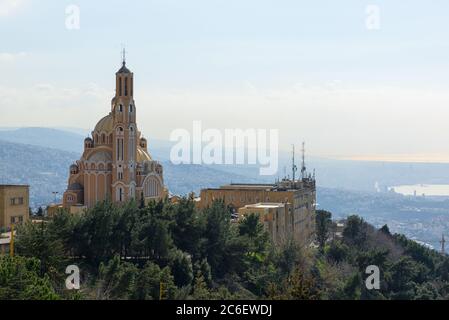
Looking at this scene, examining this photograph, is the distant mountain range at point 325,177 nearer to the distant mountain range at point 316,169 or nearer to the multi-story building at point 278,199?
the distant mountain range at point 316,169

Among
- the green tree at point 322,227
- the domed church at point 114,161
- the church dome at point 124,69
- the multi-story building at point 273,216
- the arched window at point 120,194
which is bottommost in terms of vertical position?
the green tree at point 322,227

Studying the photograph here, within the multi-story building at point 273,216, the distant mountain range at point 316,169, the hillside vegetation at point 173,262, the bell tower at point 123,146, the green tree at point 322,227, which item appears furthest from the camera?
the distant mountain range at point 316,169

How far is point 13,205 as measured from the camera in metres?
47.6

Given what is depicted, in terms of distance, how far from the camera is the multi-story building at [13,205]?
46.9 meters

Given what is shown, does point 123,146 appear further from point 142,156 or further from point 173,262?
point 173,262

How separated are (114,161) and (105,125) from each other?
7.50 ft

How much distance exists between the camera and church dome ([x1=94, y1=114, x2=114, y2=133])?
5141cm

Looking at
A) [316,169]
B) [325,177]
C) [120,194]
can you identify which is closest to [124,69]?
[120,194]

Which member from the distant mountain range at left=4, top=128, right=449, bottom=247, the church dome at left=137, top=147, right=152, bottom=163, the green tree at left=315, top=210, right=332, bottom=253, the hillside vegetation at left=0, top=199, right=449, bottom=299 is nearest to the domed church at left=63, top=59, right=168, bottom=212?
the church dome at left=137, top=147, right=152, bottom=163

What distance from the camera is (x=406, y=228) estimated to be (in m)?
137

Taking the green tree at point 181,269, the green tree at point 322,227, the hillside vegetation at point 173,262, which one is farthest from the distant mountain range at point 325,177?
the green tree at point 181,269

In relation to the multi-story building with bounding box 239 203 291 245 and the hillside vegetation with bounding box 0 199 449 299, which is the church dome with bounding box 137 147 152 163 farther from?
the hillside vegetation with bounding box 0 199 449 299
